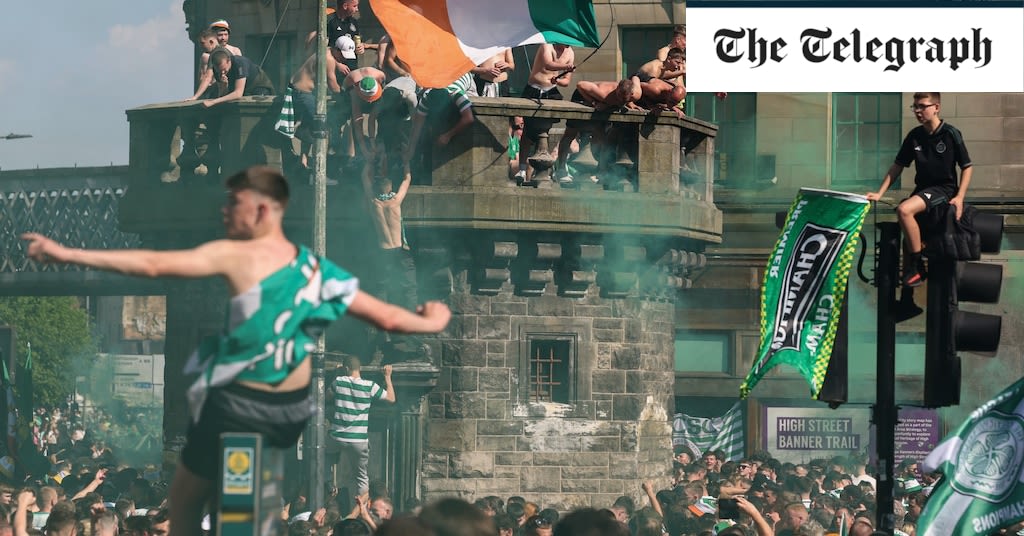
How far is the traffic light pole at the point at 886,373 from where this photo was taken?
9.65 metres

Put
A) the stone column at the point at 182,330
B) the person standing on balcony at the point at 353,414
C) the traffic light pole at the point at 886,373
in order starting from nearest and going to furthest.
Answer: the traffic light pole at the point at 886,373
the person standing on balcony at the point at 353,414
the stone column at the point at 182,330

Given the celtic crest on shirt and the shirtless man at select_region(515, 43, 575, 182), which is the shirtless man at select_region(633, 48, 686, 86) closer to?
the shirtless man at select_region(515, 43, 575, 182)

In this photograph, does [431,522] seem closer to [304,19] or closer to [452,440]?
[452,440]

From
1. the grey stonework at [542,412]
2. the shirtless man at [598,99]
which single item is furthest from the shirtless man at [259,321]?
the grey stonework at [542,412]

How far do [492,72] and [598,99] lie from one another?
1265mm

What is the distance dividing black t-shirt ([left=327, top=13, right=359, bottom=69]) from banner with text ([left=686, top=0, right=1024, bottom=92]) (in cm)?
835

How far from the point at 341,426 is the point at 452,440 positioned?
1078 mm

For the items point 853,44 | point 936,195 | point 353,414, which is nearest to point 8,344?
point 353,414

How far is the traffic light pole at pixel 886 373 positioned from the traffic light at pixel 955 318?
201mm

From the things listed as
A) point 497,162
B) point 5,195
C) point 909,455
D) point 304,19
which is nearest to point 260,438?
point 497,162

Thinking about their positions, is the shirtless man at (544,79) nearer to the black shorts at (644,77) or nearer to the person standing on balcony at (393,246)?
the black shorts at (644,77)

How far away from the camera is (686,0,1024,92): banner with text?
34.7ft

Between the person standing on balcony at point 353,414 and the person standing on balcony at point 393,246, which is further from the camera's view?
the person standing on balcony at point 353,414

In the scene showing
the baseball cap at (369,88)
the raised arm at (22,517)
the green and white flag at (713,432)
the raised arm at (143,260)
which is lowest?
the green and white flag at (713,432)
